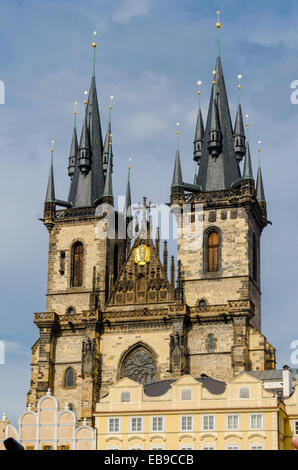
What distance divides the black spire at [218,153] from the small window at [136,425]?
22190mm

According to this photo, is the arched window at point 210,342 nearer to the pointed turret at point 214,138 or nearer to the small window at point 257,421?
the small window at point 257,421

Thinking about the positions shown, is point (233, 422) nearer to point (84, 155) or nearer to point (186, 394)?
point (186, 394)

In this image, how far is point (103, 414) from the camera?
4719cm

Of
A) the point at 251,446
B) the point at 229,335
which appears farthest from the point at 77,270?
the point at 251,446

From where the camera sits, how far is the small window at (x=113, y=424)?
46500mm

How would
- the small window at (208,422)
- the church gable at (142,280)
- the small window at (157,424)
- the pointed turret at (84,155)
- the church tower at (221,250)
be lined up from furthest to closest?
1. the pointed turret at (84,155)
2. the church gable at (142,280)
3. the church tower at (221,250)
4. the small window at (157,424)
5. the small window at (208,422)

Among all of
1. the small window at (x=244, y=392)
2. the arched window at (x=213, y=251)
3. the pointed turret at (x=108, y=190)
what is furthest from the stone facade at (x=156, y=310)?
the small window at (x=244, y=392)

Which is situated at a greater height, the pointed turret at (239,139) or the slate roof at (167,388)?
the pointed turret at (239,139)

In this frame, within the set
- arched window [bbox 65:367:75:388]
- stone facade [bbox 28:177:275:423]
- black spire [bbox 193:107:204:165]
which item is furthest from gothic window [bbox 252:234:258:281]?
arched window [bbox 65:367:75:388]

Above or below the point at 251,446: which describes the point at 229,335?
above

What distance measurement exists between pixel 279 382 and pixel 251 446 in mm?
10054

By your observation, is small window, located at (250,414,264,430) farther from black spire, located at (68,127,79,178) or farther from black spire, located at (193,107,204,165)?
black spire, located at (68,127,79,178)

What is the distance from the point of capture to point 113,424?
4675 cm

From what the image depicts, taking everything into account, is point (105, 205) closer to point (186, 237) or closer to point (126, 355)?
point (186, 237)
